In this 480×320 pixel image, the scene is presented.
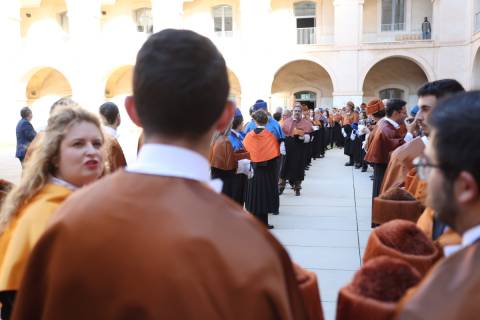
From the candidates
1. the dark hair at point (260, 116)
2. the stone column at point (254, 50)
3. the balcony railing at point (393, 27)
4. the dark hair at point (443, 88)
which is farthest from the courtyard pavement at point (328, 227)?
the balcony railing at point (393, 27)

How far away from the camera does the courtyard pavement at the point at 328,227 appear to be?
205 inches

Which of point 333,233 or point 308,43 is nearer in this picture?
point 333,233

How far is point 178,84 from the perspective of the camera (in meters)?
1.20

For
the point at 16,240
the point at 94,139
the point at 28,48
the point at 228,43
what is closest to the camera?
the point at 16,240

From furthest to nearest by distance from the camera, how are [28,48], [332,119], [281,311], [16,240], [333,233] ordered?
[28,48], [332,119], [333,233], [16,240], [281,311]

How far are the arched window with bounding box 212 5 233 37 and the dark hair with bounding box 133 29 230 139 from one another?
1037 inches

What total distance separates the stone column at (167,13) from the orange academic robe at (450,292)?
24.5 metres

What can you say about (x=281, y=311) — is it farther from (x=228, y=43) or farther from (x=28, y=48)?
(x=28, y=48)

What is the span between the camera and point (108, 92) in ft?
92.0

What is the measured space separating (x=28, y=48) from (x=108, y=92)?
492 centimetres

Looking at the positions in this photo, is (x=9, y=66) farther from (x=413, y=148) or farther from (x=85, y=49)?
(x=413, y=148)

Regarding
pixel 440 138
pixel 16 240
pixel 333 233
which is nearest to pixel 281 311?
pixel 440 138

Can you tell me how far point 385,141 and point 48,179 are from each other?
4.61 meters

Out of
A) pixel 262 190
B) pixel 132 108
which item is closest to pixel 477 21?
pixel 262 190
